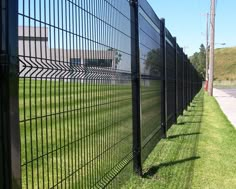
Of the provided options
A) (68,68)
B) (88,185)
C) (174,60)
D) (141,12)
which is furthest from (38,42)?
(174,60)

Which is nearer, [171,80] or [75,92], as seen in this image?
[75,92]

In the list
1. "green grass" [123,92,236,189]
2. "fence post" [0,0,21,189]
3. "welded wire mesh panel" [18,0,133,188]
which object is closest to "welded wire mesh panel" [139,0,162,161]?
"green grass" [123,92,236,189]

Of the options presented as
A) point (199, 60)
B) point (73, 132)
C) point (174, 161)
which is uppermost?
point (199, 60)

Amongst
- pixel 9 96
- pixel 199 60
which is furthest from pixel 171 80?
pixel 199 60

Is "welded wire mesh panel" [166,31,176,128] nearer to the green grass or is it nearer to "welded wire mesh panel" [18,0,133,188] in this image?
the green grass

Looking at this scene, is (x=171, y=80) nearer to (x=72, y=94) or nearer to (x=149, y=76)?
(x=149, y=76)

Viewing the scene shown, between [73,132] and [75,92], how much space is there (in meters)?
0.33

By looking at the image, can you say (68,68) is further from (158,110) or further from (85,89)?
(158,110)

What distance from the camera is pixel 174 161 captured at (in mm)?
7750

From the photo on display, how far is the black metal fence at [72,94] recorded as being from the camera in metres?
2.59

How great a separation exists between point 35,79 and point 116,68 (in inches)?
103

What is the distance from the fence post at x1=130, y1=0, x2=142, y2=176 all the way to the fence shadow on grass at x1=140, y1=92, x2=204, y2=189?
314mm

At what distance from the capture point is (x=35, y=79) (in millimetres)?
2914

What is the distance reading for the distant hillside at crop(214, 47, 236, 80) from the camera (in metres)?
162
